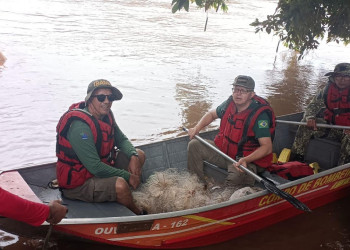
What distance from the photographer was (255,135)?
552cm

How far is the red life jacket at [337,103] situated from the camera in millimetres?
7011

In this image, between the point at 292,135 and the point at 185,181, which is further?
the point at 292,135

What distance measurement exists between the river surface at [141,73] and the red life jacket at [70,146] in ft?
2.90

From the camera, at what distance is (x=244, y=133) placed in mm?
5609

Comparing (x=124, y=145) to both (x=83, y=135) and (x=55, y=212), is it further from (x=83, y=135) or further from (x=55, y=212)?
(x=55, y=212)

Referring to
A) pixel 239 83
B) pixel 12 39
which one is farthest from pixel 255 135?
pixel 12 39

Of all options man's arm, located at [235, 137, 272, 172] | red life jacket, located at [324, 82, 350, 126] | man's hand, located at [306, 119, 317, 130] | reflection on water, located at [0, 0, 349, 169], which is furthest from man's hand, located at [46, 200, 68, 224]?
red life jacket, located at [324, 82, 350, 126]

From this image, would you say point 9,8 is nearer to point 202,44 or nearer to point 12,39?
point 12,39

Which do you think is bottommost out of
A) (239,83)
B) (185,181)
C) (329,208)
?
(329,208)

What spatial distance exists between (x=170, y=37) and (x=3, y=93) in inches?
517

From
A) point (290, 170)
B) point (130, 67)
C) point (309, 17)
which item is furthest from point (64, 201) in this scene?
point (130, 67)

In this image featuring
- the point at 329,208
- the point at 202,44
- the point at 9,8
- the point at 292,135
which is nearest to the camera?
the point at 329,208

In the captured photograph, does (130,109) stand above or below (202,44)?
below

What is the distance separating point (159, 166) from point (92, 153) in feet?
6.03
